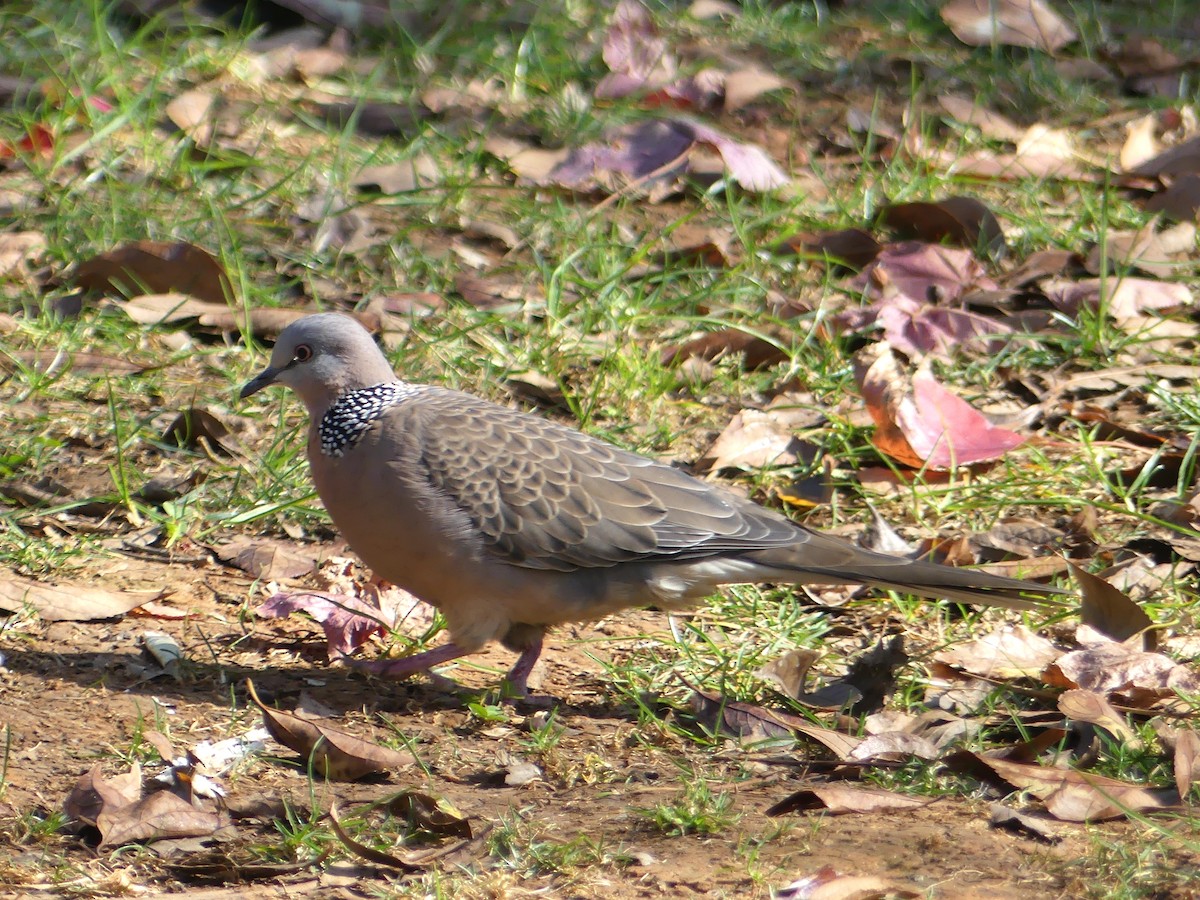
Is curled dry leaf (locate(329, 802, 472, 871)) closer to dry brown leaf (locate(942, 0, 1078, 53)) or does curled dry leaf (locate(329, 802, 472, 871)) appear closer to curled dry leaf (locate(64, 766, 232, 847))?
curled dry leaf (locate(64, 766, 232, 847))

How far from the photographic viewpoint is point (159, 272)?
553 centimetres

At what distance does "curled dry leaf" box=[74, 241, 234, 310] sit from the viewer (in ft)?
17.9

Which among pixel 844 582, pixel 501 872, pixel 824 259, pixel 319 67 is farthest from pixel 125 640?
pixel 319 67

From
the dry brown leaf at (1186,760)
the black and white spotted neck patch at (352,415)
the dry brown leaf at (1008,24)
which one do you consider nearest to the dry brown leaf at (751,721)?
the dry brown leaf at (1186,760)

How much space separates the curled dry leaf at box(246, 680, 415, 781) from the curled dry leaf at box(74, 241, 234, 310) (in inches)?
92.5

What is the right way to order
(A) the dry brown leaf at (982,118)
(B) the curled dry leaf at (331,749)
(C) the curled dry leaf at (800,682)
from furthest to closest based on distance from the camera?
(A) the dry brown leaf at (982,118), (C) the curled dry leaf at (800,682), (B) the curled dry leaf at (331,749)

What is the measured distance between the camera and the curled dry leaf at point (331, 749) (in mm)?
3410

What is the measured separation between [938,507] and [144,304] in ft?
9.10

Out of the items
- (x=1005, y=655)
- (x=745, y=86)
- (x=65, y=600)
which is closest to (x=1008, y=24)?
(x=745, y=86)

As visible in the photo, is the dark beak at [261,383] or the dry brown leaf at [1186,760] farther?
the dark beak at [261,383]

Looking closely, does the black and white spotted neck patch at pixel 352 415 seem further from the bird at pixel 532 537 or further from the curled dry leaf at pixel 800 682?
the curled dry leaf at pixel 800 682

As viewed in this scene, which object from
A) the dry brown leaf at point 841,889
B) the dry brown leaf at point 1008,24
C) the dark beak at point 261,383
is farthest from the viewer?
the dry brown leaf at point 1008,24

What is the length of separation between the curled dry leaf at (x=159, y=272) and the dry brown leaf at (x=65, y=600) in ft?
4.91

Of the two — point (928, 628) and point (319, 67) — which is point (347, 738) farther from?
point (319, 67)
